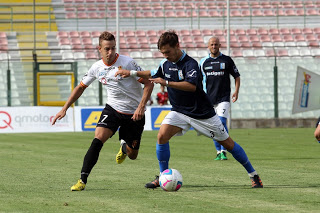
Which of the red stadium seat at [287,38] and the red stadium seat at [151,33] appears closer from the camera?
the red stadium seat at [151,33]

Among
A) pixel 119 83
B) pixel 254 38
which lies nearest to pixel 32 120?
pixel 254 38

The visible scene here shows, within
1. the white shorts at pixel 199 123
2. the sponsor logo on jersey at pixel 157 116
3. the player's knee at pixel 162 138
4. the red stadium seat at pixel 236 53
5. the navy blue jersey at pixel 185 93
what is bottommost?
the sponsor logo on jersey at pixel 157 116

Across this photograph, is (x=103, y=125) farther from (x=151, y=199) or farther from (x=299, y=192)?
(x=299, y=192)

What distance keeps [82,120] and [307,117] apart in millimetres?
9344

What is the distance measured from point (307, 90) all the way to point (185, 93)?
20063 mm

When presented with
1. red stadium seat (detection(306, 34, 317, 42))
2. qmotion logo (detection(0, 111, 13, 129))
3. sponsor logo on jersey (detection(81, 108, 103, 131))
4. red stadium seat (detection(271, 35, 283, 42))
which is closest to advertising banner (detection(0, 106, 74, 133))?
qmotion logo (detection(0, 111, 13, 129))

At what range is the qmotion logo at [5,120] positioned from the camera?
24.7m

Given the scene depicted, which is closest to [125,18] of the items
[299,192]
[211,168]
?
[211,168]

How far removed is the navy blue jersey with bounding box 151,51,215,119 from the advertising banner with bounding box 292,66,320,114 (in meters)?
19.7

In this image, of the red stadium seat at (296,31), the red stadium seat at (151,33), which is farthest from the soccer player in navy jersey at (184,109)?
the red stadium seat at (296,31)

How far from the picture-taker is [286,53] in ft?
110

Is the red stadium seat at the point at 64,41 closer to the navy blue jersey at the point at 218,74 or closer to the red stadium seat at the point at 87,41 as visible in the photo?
the red stadium seat at the point at 87,41

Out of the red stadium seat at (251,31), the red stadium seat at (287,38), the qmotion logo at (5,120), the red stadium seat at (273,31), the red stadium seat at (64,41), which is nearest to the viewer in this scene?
the qmotion logo at (5,120)

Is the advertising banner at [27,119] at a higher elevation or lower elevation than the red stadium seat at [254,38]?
lower
